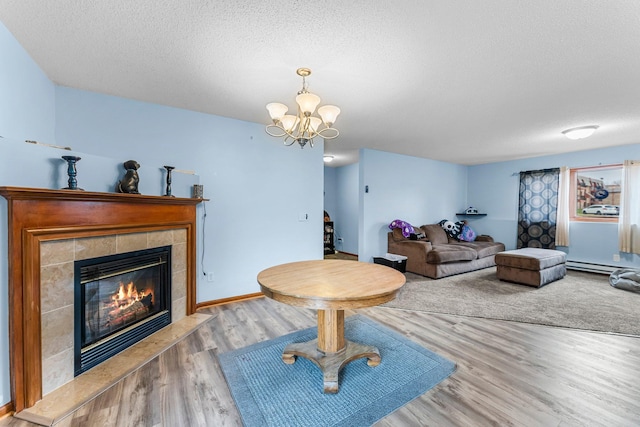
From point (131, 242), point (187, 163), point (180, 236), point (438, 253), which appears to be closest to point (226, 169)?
point (187, 163)

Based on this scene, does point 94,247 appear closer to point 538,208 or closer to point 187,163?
point 187,163

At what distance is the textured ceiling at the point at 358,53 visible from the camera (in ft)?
4.85

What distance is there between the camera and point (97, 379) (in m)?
1.76

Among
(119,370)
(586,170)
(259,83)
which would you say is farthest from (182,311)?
(586,170)

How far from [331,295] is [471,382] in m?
1.20

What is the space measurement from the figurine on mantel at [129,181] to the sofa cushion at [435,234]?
4832 mm

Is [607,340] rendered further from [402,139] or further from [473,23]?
[402,139]

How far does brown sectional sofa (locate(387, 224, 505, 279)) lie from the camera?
434 centimetres

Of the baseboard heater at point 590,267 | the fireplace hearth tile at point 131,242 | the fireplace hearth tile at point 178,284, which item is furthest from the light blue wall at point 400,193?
the fireplace hearth tile at point 131,242

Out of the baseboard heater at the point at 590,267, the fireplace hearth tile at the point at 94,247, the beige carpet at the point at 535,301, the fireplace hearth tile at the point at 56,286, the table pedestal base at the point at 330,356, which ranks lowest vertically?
the beige carpet at the point at 535,301

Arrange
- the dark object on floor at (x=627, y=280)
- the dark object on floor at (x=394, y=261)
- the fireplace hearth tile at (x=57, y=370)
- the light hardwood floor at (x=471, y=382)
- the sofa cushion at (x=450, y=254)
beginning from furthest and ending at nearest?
the dark object on floor at (x=394, y=261)
the sofa cushion at (x=450, y=254)
the dark object on floor at (x=627, y=280)
the fireplace hearth tile at (x=57, y=370)
the light hardwood floor at (x=471, y=382)

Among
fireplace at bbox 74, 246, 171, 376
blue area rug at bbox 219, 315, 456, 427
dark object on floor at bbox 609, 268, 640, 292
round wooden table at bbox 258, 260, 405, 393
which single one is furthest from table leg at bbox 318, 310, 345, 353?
dark object on floor at bbox 609, 268, 640, 292

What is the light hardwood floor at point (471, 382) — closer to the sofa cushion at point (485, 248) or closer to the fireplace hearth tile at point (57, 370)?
the fireplace hearth tile at point (57, 370)

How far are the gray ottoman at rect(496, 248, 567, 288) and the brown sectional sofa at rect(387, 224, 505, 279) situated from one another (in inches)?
22.3
